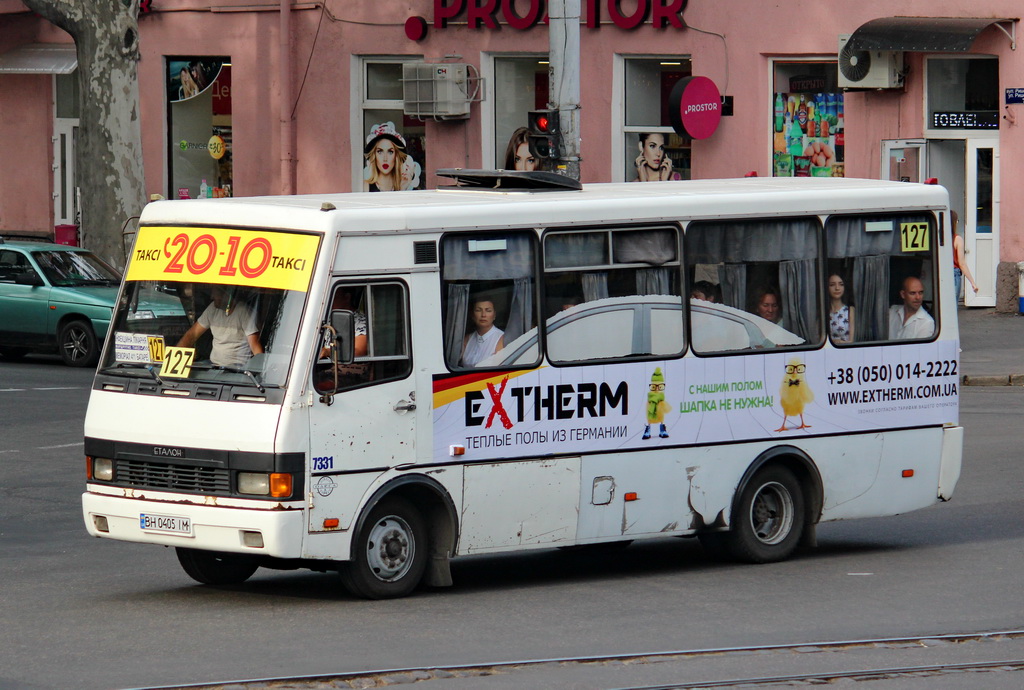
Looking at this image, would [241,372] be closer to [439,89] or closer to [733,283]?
[733,283]

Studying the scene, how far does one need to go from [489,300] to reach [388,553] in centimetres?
155

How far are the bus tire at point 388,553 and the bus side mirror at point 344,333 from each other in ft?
2.87

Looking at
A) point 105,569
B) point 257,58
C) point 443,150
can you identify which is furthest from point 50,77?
point 105,569

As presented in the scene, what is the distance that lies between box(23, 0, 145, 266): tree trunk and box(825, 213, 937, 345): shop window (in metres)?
18.7

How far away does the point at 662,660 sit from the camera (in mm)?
8633

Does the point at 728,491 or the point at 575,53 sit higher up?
the point at 575,53

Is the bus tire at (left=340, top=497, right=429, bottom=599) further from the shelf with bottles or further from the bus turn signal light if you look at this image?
the shelf with bottles

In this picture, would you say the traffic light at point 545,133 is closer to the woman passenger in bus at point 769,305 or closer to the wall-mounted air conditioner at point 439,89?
the woman passenger in bus at point 769,305

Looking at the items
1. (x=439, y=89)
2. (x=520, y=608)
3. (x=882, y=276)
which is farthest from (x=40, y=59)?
(x=520, y=608)

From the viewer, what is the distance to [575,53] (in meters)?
21.3

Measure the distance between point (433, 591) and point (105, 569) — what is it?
2203 mm

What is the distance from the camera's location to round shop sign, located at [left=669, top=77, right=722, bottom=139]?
93.8 feet

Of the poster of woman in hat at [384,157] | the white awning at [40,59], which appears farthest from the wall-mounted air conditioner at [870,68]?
the white awning at [40,59]

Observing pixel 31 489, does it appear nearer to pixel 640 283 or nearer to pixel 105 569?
pixel 105 569
